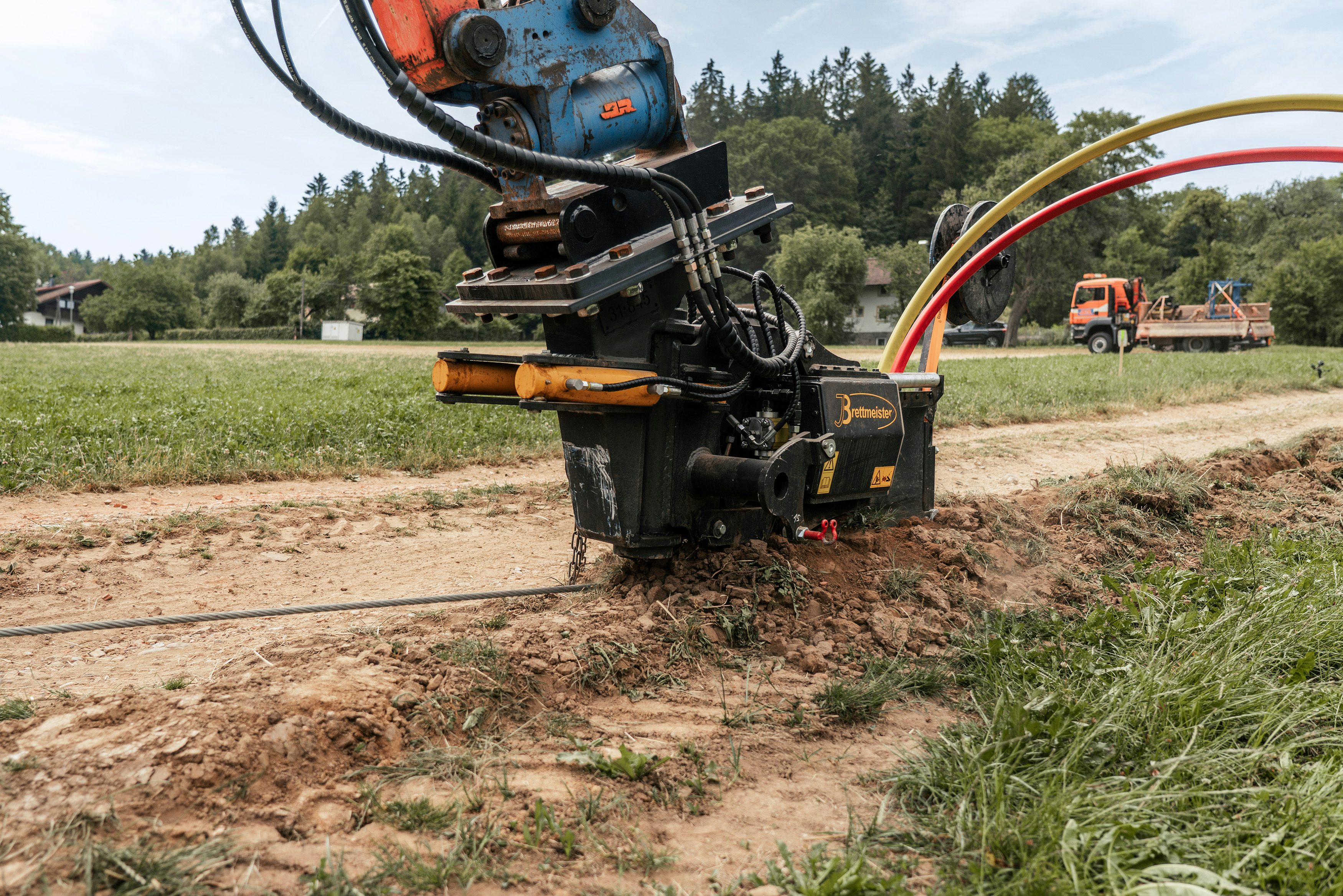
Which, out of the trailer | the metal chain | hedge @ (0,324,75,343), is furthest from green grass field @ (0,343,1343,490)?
hedge @ (0,324,75,343)

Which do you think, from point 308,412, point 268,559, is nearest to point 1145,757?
point 268,559

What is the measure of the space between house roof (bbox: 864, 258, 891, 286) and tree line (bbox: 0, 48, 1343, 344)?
6.16 feet

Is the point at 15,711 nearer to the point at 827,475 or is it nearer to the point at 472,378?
the point at 472,378

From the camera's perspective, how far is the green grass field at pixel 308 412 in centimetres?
764

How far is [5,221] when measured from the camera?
69812 mm

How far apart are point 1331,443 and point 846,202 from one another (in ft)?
216

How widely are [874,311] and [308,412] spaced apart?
195 ft

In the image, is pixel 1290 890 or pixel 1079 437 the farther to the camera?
pixel 1079 437

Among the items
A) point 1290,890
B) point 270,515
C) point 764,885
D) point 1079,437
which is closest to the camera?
point 1290,890

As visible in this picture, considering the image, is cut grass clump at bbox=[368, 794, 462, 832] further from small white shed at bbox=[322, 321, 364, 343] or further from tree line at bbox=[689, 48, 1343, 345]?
small white shed at bbox=[322, 321, 364, 343]

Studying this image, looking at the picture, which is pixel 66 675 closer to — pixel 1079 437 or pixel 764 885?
pixel 764 885

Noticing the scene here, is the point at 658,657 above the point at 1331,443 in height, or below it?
below

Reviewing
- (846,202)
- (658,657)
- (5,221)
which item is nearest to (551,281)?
(658,657)

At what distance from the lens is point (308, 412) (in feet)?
33.4
